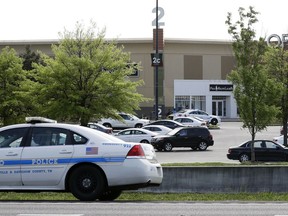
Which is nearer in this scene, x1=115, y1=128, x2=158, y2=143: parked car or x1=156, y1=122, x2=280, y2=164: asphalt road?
x1=156, y1=122, x2=280, y2=164: asphalt road

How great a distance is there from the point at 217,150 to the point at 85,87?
1257 centimetres

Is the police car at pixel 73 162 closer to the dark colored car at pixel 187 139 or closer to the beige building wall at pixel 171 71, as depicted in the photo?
the dark colored car at pixel 187 139

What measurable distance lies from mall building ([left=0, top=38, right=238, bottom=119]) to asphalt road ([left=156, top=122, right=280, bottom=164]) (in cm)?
1852

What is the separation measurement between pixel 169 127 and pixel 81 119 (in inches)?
769

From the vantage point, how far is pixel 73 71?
32969 millimetres

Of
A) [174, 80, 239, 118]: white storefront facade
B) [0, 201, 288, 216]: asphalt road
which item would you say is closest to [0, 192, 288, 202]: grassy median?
[0, 201, 288, 216]: asphalt road

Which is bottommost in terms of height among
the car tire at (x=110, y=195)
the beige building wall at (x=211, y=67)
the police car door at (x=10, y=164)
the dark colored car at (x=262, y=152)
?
the dark colored car at (x=262, y=152)

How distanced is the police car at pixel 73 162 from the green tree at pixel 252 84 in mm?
15286

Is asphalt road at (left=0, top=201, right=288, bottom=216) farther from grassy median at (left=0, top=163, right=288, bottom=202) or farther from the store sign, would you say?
the store sign

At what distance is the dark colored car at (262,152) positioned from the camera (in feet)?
107

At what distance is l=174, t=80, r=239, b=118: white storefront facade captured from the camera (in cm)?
8269

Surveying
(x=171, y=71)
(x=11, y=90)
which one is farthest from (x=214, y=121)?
(x=11, y=90)

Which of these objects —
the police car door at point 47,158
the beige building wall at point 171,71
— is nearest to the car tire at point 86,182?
the police car door at point 47,158

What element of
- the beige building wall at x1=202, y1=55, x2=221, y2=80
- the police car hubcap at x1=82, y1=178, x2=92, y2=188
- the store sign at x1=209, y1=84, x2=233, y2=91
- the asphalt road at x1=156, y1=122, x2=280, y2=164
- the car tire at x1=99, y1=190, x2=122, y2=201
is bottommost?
the asphalt road at x1=156, y1=122, x2=280, y2=164
